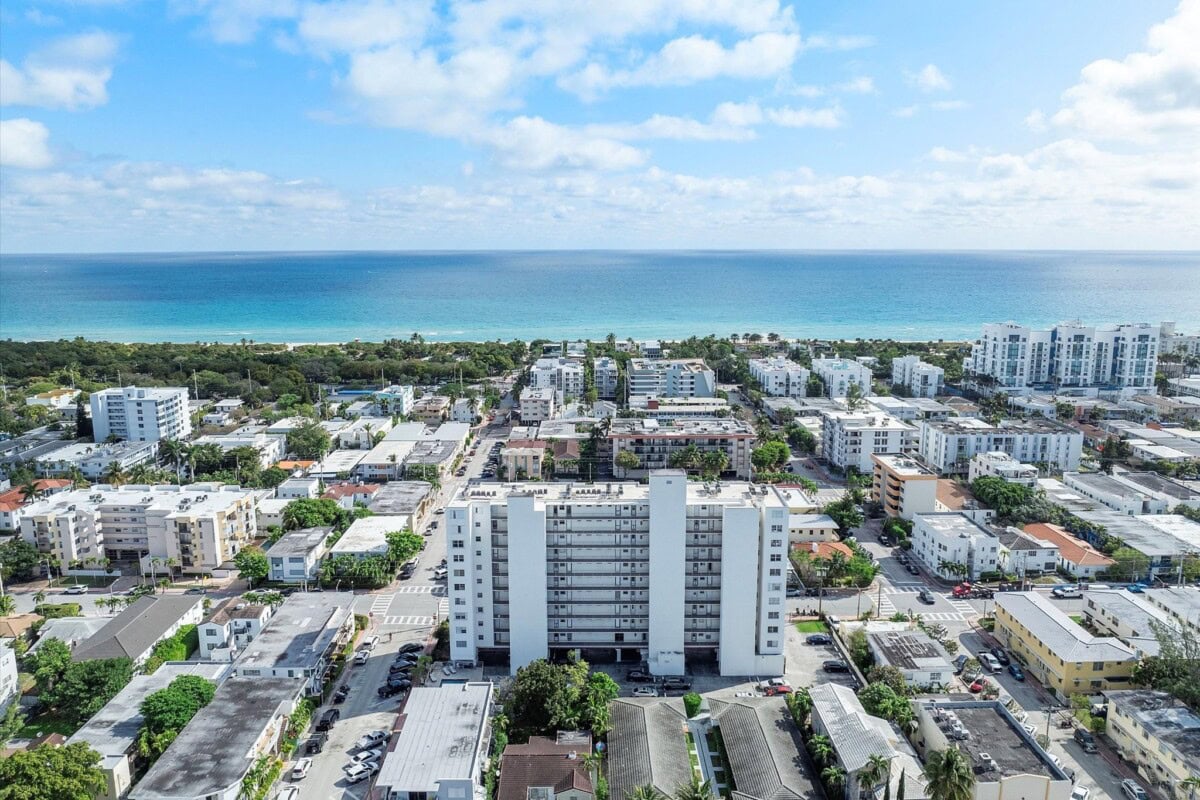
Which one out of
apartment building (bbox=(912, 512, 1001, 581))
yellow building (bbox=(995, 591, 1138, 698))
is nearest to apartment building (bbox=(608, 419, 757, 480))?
apartment building (bbox=(912, 512, 1001, 581))

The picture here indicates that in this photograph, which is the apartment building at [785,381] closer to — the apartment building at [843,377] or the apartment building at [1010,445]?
the apartment building at [843,377]

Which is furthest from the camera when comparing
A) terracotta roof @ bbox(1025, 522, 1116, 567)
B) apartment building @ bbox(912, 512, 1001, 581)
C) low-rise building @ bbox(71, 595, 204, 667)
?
terracotta roof @ bbox(1025, 522, 1116, 567)

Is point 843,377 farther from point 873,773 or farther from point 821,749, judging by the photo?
point 873,773

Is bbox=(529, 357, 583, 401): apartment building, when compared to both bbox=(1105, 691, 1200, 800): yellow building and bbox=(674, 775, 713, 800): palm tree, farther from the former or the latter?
bbox=(674, 775, 713, 800): palm tree

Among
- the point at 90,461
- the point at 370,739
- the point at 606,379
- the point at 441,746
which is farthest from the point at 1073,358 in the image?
the point at 90,461

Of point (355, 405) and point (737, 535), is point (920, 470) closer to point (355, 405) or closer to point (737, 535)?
point (737, 535)

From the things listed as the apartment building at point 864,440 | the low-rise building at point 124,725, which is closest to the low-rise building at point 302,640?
the low-rise building at point 124,725

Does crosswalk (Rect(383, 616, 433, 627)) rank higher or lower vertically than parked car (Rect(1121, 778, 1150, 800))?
higher
